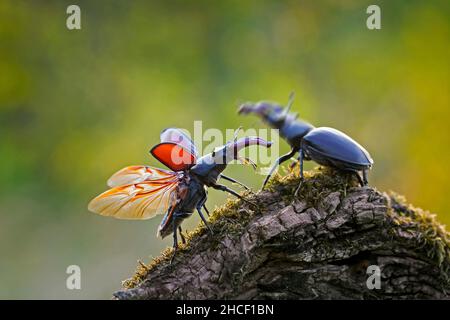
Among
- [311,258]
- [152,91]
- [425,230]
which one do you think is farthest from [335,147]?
[152,91]

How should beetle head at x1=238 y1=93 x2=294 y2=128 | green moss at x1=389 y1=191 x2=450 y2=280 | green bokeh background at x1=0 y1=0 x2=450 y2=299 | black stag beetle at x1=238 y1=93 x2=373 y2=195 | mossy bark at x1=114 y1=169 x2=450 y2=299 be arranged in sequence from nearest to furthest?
1. mossy bark at x1=114 y1=169 x2=450 y2=299
2. green moss at x1=389 y1=191 x2=450 y2=280
3. beetle head at x1=238 y1=93 x2=294 y2=128
4. black stag beetle at x1=238 y1=93 x2=373 y2=195
5. green bokeh background at x1=0 y1=0 x2=450 y2=299

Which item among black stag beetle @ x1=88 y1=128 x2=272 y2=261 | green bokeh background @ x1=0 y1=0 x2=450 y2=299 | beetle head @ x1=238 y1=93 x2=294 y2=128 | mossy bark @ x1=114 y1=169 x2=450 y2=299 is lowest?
mossy bark @ x1=114 y1=169 x2=450 y2=299

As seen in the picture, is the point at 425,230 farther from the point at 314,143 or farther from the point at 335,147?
the point at 314,143

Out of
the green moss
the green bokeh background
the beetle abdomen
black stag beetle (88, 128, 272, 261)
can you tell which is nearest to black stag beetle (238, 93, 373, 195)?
the beetle abdomen

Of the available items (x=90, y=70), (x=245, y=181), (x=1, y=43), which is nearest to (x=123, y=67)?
(x=90, y=70)

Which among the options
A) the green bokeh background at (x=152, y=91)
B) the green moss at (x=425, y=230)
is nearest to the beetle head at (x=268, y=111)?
the green moss at (x=425, y=230)

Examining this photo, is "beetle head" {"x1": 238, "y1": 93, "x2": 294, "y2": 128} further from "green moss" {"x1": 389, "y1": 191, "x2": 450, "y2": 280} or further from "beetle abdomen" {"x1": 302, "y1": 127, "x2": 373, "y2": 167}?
"green moss" {"x1": 389, "y1": 191, "x2": 450, "y2": 280}

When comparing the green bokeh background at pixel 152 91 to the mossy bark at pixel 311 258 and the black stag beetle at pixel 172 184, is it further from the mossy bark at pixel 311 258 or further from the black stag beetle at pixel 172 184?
the mossy bark at pixel 311 258

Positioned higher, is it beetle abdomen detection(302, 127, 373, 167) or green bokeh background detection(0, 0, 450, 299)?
green bokeh background detection(0, 0, 450, 299)
